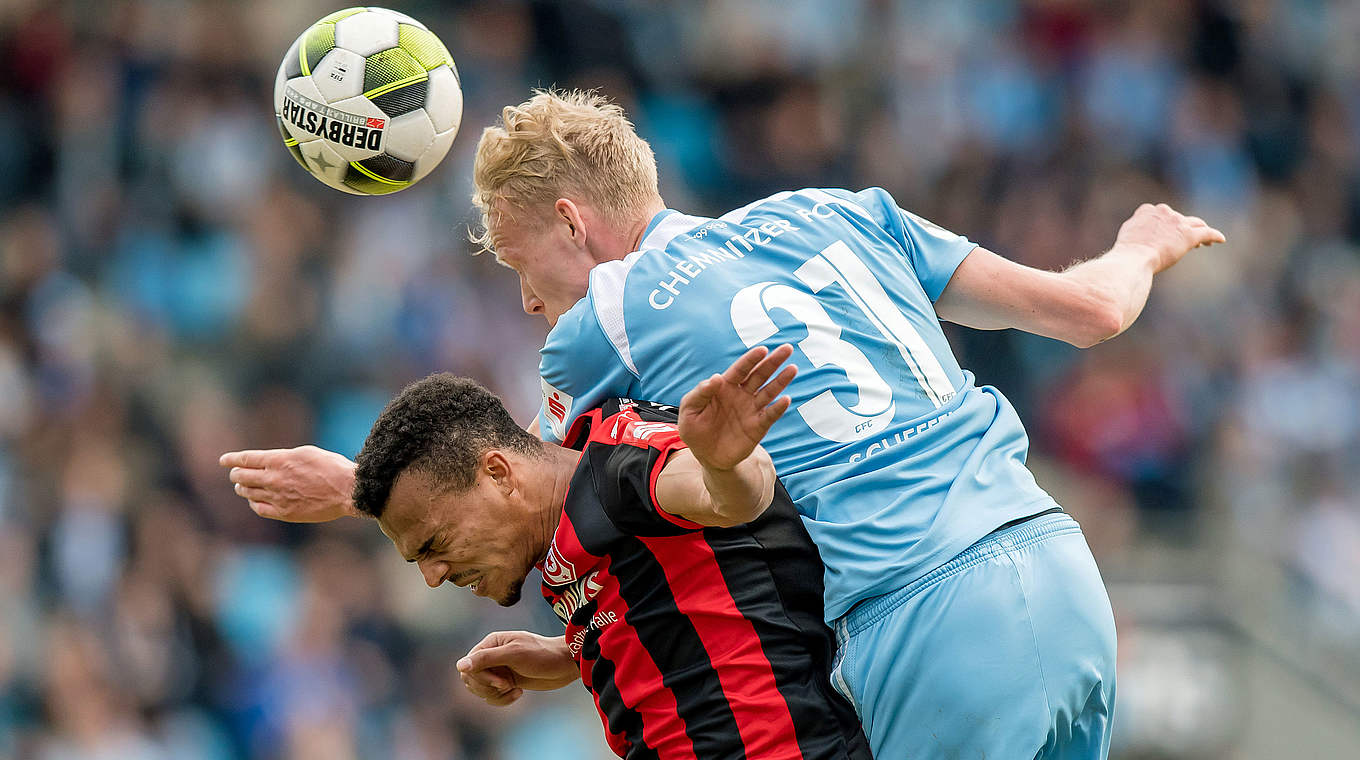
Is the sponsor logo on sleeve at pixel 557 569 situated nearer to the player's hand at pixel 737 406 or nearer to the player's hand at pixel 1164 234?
the player's hand at pixel 737 406

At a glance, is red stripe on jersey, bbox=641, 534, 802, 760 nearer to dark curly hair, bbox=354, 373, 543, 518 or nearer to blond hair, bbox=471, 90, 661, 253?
dark curly hair, bbox=354, 373, 543, 518

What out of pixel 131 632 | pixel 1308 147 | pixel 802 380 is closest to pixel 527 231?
pixel 802 380

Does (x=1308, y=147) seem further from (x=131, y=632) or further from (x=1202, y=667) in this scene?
(x=131, y=632)

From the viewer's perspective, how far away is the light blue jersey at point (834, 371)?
3879 millimetres

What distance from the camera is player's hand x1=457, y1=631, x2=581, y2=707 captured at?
4.69 meters

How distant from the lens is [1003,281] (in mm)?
4363

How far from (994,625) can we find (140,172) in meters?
8.62

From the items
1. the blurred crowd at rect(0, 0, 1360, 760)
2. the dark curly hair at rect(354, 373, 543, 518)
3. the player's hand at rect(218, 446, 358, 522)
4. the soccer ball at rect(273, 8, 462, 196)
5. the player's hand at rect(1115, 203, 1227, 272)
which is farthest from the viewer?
the blurred crowd at rect(0, 0, 1360, 760)

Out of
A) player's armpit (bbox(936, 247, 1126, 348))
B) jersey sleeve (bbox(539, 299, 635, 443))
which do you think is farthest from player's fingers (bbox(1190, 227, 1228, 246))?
jersey sleeve (bbox(539, 299, 635, 443))

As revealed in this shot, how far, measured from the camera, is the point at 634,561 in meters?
3.89

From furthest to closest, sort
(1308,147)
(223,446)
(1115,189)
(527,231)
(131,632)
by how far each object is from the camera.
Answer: (1308,147) < (1115,189) < (223,446) < (131,632) < (527,231)

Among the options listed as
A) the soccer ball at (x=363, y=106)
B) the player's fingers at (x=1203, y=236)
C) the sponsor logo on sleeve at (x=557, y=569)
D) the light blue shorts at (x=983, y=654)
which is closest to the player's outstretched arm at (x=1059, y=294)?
the player's fingers at (x=1203, y=236)

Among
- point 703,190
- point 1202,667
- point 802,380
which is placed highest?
point 802,380

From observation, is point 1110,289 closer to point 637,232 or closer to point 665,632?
point 637,232
